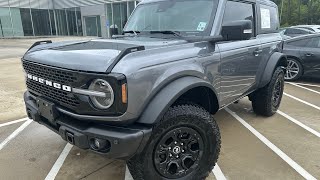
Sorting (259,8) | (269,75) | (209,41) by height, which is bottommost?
(269,75)

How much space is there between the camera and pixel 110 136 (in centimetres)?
237

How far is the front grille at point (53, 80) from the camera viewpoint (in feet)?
8.44

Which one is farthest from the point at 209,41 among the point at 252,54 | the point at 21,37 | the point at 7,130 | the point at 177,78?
the point at 21,37

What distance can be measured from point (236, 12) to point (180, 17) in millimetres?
874

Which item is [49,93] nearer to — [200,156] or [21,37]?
[200,156]

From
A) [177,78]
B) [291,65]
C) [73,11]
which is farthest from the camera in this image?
[73,11]

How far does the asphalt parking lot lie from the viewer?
3378 millimetres

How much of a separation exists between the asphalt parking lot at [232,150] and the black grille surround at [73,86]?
1.04m

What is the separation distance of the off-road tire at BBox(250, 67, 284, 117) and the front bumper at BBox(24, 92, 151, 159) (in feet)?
10.1

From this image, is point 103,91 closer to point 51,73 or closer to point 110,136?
point 110,136

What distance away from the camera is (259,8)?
15.4ft

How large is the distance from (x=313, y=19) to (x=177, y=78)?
111 feet

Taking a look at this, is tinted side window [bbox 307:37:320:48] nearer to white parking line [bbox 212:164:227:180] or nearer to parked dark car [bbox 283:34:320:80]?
parked dark car [bbox 283:34:320:80]

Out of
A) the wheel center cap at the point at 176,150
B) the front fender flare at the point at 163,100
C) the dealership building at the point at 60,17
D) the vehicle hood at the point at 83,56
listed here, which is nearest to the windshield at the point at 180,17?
the vehicle hood at the point at 83,56
